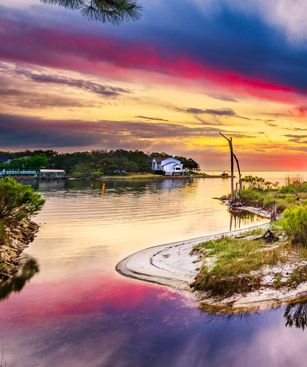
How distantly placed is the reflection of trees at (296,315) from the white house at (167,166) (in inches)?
4561

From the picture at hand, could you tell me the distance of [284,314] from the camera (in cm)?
1202

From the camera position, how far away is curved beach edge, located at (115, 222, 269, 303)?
50.1ft

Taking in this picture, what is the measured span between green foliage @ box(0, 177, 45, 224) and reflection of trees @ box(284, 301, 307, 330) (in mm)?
17553

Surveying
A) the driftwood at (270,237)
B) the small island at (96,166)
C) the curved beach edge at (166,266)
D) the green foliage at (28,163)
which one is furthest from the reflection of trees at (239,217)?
the green foliage at (28,163)

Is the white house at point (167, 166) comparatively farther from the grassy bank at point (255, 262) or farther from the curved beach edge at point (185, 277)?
the grassy bank at point (255, 262)

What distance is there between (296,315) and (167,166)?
11834 cm

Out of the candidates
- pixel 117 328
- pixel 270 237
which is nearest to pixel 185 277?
pixel 117 328

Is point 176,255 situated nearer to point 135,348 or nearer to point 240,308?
→ point 240,308

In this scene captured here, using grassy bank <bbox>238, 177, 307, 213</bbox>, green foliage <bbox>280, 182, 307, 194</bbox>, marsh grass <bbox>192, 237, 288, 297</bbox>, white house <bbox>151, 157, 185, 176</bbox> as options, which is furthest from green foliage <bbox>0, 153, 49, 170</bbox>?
marsh grass <bbox>192, 237, 288, 297</bbox>

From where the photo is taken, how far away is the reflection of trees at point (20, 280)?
14.7 metres

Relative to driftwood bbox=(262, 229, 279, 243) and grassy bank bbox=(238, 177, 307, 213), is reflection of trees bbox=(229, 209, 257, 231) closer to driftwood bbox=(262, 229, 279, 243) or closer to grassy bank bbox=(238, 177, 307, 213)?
grassy bank bbox=(238, 177, 307, 213)

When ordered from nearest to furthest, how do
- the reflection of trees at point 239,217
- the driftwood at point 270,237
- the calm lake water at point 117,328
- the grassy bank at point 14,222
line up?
the calm lake water at point 117,328 → the grassy bank at point 14,222 → the driftwood at point 270,237 → the reflection of trees at point 239,217

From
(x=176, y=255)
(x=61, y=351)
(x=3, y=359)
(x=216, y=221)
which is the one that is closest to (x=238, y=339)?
(x=61, y=351)

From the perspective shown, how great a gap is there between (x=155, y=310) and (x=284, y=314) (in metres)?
4.17
